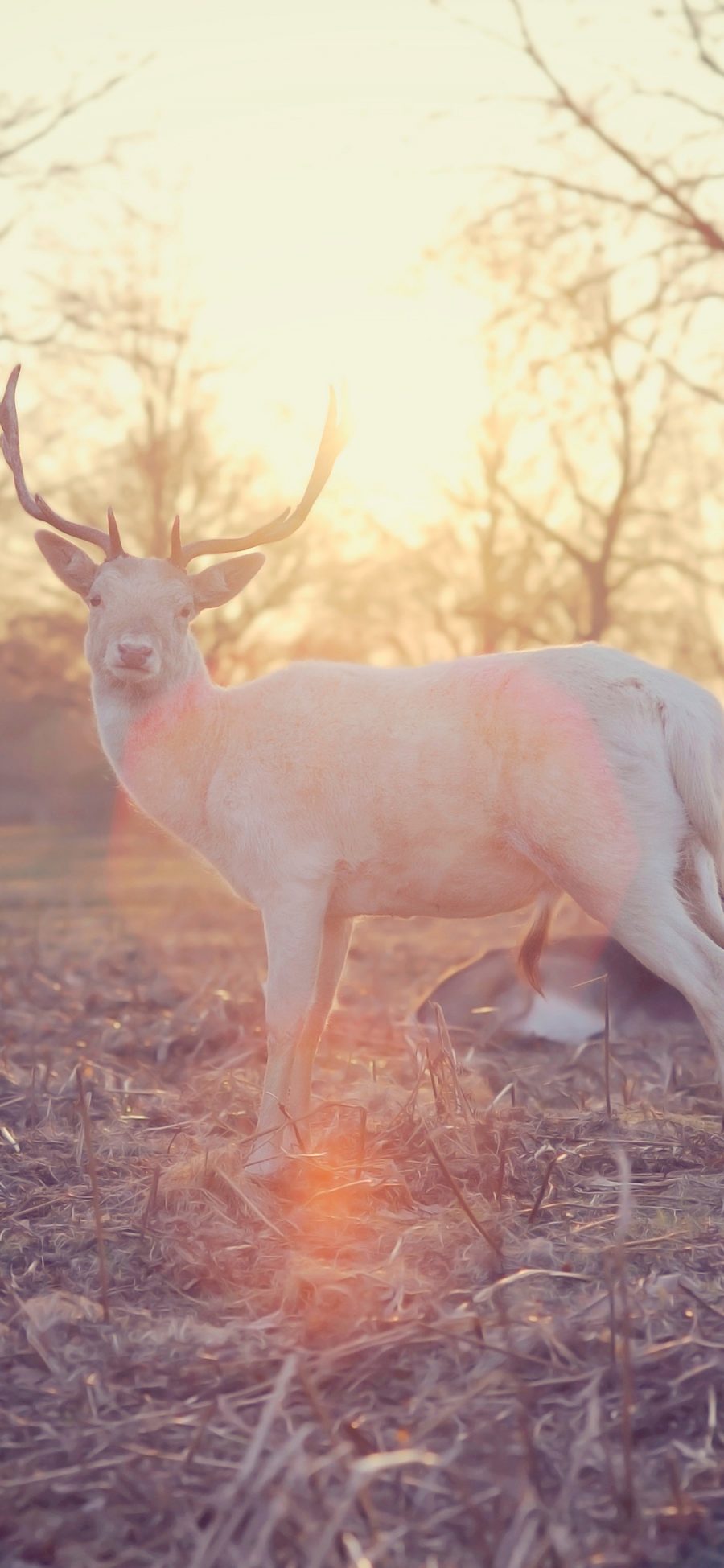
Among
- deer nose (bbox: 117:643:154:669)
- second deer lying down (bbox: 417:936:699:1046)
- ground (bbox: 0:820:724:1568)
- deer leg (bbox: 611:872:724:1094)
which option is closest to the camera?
ground (bbox: 0:820:724:1568)

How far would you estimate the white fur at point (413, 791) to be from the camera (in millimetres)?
4910

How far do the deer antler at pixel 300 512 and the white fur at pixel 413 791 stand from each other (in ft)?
0.45

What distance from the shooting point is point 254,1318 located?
11.9ft

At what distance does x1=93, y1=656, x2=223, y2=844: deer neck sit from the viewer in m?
5.58

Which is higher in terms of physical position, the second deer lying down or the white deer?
the white deer

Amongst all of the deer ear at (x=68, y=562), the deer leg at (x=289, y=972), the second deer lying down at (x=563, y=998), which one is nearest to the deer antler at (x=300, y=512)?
the deer ear at (x=68, y=562)

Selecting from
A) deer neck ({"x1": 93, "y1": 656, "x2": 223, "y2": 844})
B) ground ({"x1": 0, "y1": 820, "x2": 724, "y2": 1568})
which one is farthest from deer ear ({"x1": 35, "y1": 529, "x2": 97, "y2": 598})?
ground ({"x1": 0, "y1": 820, "x2": 724, "y2": 1568})

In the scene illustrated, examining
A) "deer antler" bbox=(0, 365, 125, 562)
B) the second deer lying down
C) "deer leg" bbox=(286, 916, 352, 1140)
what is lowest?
the second deer lying down

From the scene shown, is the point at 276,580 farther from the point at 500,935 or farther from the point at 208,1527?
the point at 208,1527

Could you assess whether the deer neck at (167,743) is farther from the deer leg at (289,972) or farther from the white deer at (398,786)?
the deer leg at (289,972)

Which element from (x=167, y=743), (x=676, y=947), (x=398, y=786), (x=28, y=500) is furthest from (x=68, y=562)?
(x=676, y=947)

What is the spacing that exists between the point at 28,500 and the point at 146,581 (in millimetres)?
794

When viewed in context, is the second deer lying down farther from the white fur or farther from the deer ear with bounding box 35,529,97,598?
the deer ear with bounding box 35,529,97,598

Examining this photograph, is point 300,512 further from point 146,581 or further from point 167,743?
point 167,743
